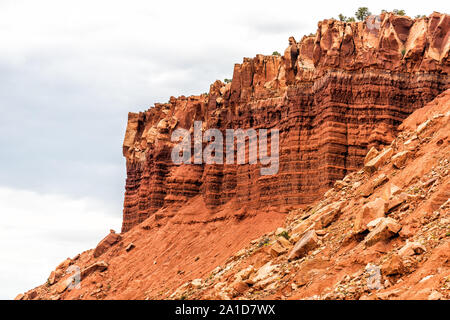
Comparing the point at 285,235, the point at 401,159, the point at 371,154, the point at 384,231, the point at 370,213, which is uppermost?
the point at 371,154

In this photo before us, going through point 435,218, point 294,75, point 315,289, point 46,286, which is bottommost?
point 315,289

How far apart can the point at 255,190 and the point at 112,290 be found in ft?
52.0

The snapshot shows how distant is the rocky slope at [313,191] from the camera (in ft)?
124

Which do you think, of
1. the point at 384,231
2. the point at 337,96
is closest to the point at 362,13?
the point at 337,96

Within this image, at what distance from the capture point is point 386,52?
59.0 metres

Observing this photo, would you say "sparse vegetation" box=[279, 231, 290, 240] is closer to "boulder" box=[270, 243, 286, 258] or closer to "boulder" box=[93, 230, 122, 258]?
"boulder" box=[270, 243, 286, 258]

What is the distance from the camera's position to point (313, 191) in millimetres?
58688

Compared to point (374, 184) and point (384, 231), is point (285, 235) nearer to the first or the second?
point (374, 184)

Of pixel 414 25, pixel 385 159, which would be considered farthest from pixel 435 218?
pixel 414 25

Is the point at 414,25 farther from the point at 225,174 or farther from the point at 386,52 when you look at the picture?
the point at 225,174

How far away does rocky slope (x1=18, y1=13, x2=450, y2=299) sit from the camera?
37844mm

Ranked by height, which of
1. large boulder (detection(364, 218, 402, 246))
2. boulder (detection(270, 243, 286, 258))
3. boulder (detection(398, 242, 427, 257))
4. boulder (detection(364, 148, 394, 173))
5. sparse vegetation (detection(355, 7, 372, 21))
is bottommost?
boulder (detection(398, 242, 427, 257))

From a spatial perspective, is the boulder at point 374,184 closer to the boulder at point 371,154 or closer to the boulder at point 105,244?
the boulder at point 371,154


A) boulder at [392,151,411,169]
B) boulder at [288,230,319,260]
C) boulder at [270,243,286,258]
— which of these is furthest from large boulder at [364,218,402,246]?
boulder at [270,243,286,258]
